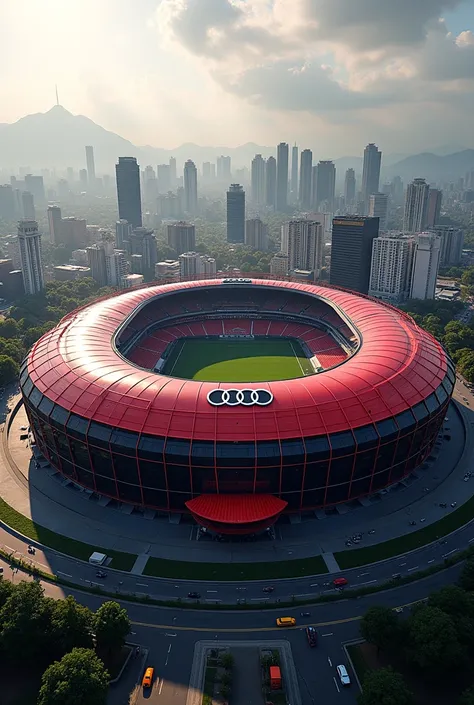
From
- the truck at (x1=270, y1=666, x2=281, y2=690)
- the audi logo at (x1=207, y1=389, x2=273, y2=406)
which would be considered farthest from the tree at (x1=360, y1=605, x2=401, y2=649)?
the audi logo at (x1=207, y1=389, x2=273, y2=406)

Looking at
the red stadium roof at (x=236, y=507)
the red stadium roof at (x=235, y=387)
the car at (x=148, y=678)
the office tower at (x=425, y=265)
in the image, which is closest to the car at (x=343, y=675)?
the car at (x=148, y=678)

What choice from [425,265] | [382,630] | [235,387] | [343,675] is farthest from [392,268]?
[343,675]

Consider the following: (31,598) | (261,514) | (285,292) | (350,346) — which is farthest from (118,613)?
(285,292)

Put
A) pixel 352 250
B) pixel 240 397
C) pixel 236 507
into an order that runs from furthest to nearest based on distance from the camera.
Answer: pixel 352 250
pixel 240 397
pixel 236 507

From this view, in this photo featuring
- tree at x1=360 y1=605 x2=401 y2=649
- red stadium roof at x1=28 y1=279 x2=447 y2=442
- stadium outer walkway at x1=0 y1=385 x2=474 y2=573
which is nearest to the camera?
tree at x1=360 y1=605 x2=401 y2=649

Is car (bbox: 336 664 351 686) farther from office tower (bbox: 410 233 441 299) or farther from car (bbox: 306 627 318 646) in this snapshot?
office tower (bbox: 410 233 441 299)

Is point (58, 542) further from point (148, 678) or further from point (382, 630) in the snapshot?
point (382, 630)

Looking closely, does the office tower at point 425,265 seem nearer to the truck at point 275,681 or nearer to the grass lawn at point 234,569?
the grass lawn at point 234,569
